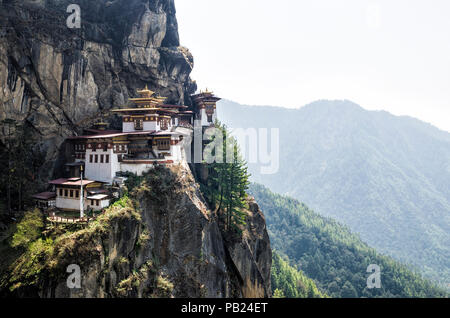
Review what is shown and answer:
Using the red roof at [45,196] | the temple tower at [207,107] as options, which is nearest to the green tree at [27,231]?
the red roof at [45,196]

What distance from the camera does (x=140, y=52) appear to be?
61.2 metres

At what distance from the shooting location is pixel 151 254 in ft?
134

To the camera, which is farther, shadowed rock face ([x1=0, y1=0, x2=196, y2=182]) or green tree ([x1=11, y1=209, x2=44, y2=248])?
shadowed rock face ([x1=0, y1=0, x2=196, y2=182])

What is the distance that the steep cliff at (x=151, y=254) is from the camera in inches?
1249

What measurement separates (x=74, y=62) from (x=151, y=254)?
3185 centimetres

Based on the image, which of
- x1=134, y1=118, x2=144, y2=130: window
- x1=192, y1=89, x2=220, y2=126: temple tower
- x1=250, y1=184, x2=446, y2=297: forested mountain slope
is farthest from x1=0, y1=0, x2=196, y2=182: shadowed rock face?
x1=250, y1=184, x2=446, y2=297: forested mountain slope

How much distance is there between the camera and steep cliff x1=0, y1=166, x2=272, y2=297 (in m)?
31.7

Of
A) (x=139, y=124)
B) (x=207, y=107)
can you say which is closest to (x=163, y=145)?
(x=139, y=124)

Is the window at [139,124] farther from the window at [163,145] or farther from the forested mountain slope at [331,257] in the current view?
the forested mountain slope at [331,257]

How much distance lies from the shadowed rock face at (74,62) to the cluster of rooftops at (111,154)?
3.76m

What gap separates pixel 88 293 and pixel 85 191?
12.9 m

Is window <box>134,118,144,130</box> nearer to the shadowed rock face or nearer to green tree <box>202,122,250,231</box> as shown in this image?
the shadowed rock face

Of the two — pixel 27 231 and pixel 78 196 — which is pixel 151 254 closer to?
pixel 78 196

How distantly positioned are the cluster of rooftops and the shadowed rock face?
3756 millimetres
